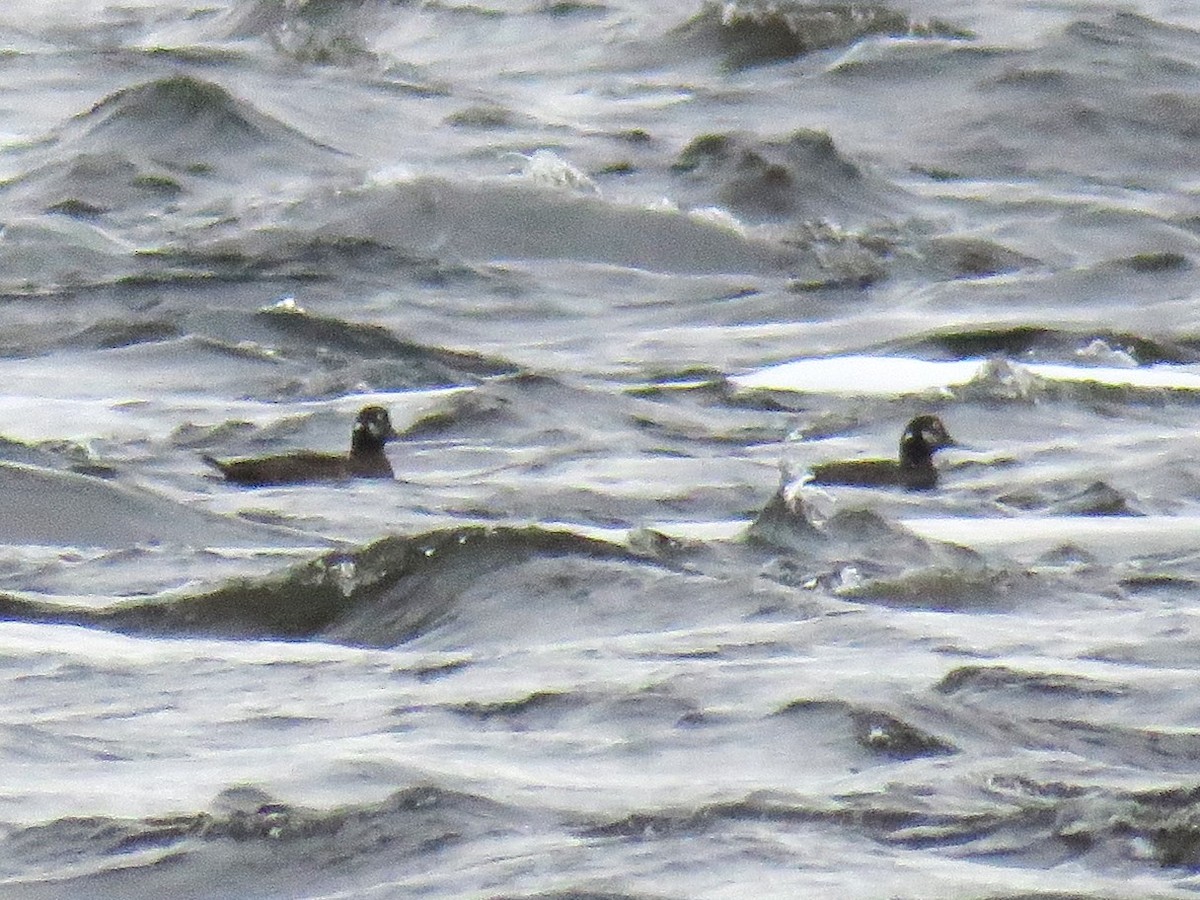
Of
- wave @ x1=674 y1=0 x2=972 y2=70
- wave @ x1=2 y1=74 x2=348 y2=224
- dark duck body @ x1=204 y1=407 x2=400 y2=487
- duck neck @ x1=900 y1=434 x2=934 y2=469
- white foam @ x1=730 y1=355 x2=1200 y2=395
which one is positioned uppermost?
wave @ x1=674 y1=0 x2=972 y2=70

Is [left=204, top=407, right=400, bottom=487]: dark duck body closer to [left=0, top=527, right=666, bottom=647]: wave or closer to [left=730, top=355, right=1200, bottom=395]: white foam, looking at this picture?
[left=0, top=527, right=666, bottom=647]: wave

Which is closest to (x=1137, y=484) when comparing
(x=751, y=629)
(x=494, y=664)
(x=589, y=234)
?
(x=751, y=629)

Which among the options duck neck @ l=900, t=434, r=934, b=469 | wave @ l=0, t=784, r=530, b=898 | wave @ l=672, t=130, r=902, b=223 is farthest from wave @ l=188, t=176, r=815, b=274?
wave @ l=0, t=784, r=530, b=898

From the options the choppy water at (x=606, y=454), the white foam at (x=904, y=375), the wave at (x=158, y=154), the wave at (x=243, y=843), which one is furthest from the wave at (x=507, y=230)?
the wave at (x=243, y=843)

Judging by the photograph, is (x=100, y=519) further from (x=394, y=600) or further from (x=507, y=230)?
(x=507, y=230)

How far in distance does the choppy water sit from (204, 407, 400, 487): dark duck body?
0.10 m

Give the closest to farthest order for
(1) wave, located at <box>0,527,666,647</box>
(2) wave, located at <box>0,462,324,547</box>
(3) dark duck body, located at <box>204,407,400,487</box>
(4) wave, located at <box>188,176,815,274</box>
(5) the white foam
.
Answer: (1) wave, located at <box>0,527,666,647</box>
(2) wave, located at <box>0,462,324,547</box>
(3) dark duck body, located at <box>204,407,400,487</box>
(5) the white foam
(4) wave, located at <box>188,176,815,274</box>

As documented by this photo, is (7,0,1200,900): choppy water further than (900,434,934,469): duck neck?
No

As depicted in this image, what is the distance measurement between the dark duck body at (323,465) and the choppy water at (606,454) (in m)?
0.10

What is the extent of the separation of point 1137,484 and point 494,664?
288cm

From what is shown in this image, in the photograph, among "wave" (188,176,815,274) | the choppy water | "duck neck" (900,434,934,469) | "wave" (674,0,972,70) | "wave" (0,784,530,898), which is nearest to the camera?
"wave" (0,784,530,898)

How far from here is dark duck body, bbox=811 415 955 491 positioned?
7.55 metres

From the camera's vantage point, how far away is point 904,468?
7.72 m

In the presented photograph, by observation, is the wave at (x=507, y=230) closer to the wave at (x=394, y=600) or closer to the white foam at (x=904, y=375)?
the white foam at (x=904, y=375)
